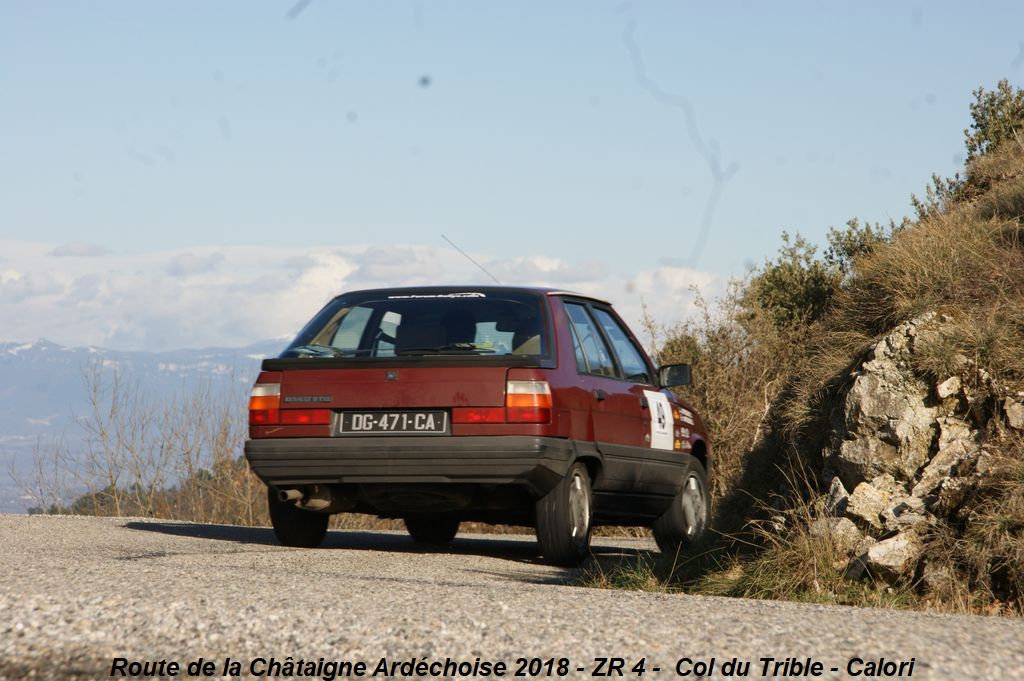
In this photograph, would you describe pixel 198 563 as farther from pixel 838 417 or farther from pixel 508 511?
pixel 838 417

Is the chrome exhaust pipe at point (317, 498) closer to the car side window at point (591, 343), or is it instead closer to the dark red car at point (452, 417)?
the dark red car at point (452, 417)

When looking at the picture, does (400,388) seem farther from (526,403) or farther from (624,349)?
(624,349)

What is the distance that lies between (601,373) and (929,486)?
96.8 inches

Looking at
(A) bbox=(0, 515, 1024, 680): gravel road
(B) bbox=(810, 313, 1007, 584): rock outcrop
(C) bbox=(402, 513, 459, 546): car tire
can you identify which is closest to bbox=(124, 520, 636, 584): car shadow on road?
(C) bbox=(402, 513, 459, 546): car tire

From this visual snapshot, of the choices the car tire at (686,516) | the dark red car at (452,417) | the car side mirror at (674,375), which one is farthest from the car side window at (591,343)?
the car tire at (686,516)

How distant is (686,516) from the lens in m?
10.7

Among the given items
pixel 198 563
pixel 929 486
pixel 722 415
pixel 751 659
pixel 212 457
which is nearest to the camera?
pixel 751 659

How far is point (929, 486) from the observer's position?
816 cm

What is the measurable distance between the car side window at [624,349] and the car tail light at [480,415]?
1.88 meters

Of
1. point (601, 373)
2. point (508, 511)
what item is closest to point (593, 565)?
point (508, 511)

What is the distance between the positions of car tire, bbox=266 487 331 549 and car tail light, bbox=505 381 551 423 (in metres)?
1.90

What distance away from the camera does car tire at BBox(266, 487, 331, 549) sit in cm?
956

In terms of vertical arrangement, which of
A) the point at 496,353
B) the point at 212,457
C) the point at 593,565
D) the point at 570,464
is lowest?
the point at 212,457

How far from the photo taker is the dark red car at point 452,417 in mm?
8445
